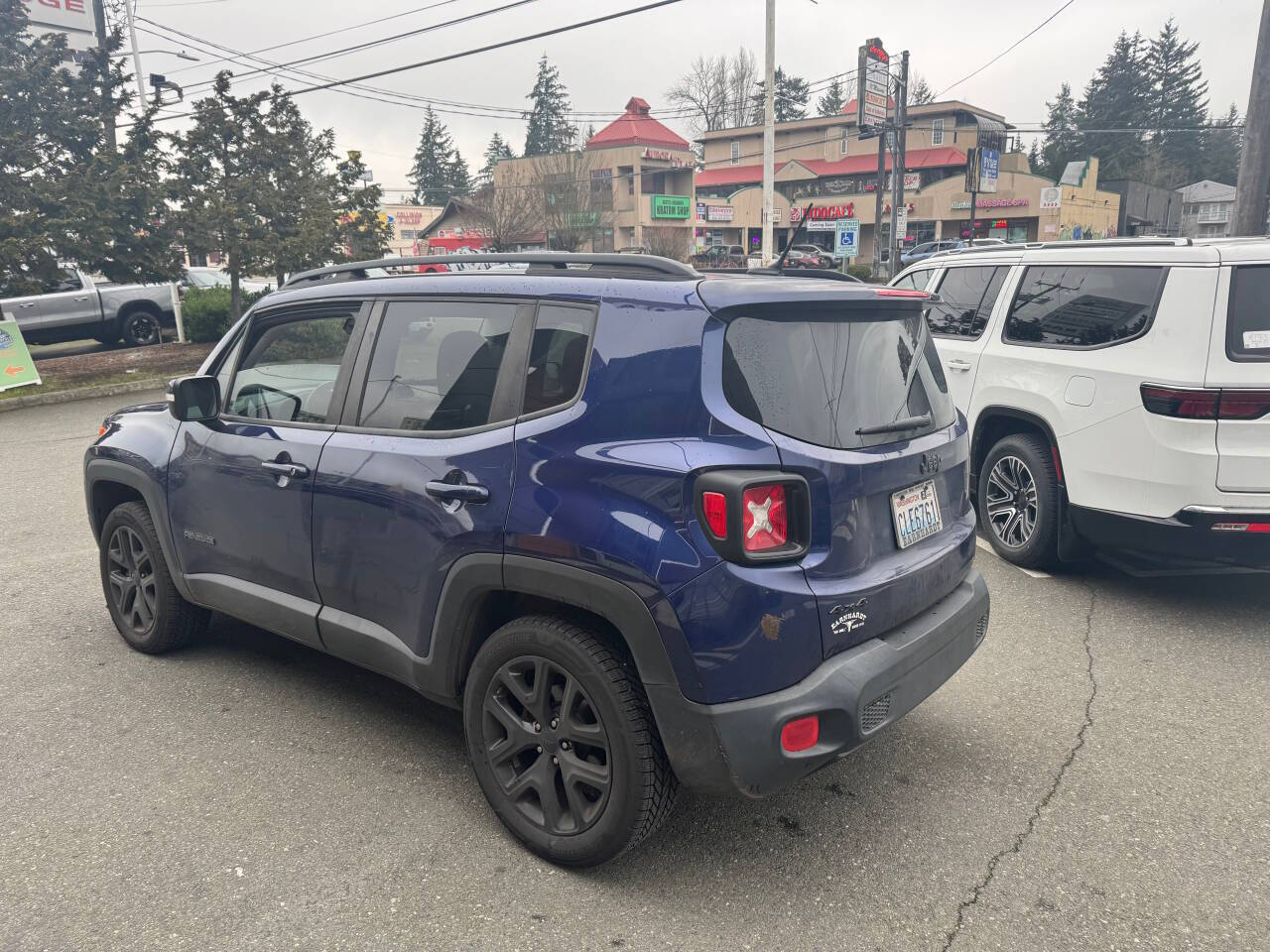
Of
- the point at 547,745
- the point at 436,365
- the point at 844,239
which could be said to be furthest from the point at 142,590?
the point at 844,239

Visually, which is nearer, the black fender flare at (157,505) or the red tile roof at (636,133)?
the black fender flare at (157,505)

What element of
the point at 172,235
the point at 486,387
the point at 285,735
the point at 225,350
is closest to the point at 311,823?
the point at 285,735

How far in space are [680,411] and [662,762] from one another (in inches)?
40.0

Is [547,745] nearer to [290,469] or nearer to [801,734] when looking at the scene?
[801,734]

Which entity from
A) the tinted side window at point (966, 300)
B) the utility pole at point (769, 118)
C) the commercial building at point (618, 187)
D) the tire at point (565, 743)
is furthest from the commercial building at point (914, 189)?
the tire at point (565, 743)

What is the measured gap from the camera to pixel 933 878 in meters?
2.79

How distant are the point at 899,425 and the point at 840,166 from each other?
218 feet

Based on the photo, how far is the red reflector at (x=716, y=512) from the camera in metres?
2.43

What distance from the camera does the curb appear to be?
13027 millimetres

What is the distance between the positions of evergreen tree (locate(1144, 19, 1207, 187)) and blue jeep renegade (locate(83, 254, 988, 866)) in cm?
10086

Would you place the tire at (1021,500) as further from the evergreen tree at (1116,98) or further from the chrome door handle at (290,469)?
the evergreen tree at (1116,98)

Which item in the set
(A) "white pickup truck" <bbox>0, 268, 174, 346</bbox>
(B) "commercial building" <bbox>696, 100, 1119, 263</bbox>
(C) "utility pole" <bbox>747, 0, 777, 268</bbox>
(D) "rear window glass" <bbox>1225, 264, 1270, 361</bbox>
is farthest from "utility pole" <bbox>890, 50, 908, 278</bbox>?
(D) "rear window glass" <bbox>1225, 264, 1270, 361</bbox>

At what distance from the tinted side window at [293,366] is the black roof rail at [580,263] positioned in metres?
0.31

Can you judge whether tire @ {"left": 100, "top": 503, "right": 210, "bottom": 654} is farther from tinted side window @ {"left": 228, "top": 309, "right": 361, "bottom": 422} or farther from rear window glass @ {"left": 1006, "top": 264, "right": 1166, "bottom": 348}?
rear window glass @ {"left": 1006, "top": 264, "right": 1166, "bottom": 348}
